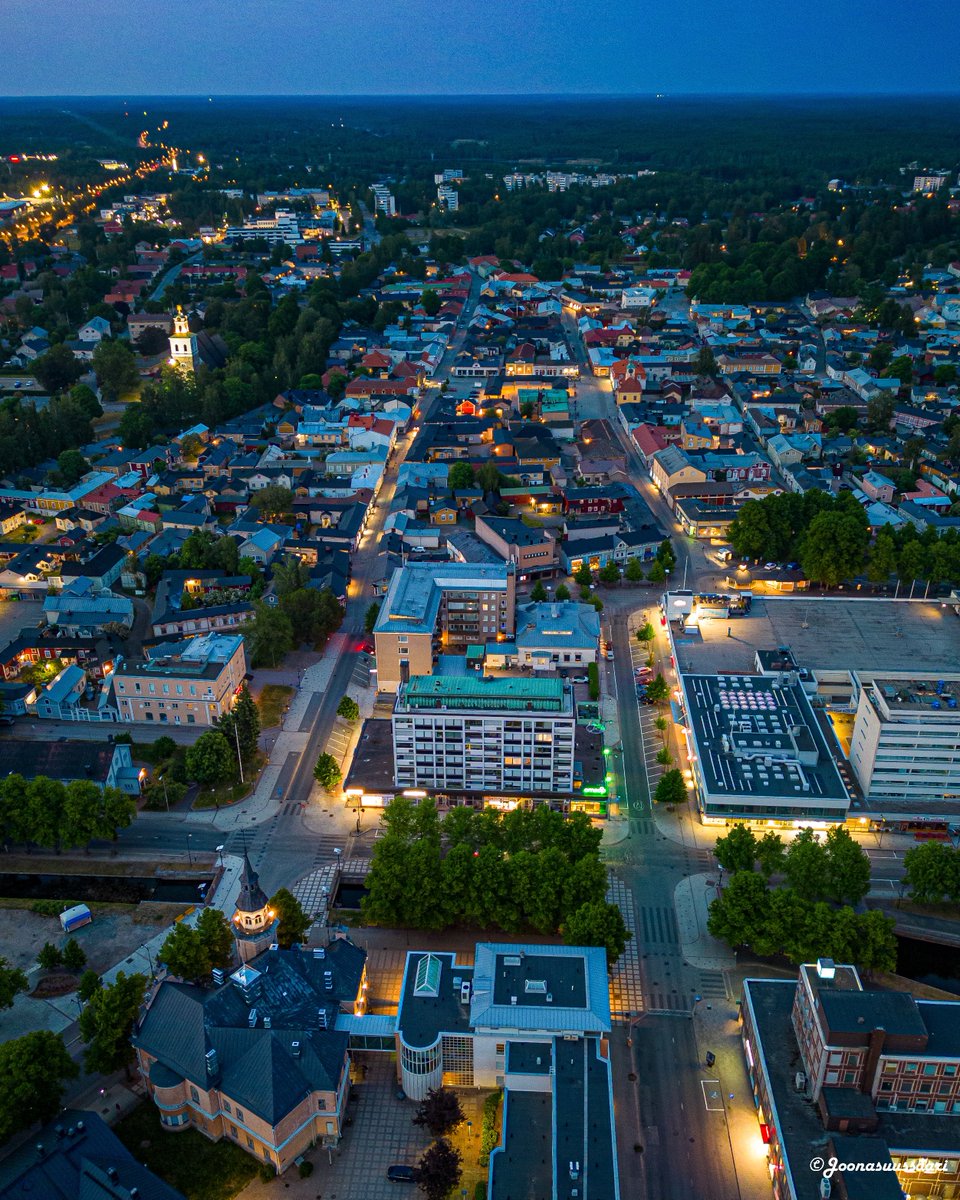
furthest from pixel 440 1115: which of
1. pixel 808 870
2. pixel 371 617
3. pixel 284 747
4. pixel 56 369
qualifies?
pixel 56 369

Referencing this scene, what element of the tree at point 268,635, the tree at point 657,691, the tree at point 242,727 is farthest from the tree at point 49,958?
the tree at point 657,691

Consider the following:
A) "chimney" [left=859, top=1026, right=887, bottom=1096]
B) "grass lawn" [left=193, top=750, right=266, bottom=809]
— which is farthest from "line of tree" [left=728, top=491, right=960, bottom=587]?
"chimney" [left=859, top=1026, right=887, bottom=1096]

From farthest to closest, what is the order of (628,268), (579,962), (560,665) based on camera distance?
(628,268) < (560,665) < (579,962)

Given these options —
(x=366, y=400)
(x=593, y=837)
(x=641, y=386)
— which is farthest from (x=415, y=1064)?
(x=641, y=386)

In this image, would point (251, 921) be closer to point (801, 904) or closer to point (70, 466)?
point (801, 904)

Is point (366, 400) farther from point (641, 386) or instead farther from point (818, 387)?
point (818, 387)

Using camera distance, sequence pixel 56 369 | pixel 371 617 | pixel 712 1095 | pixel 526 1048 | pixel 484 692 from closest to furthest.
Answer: pixel 526 1048, pixel 712 1095, pixel 484 692, pixel 371 617, pixel 56 369
